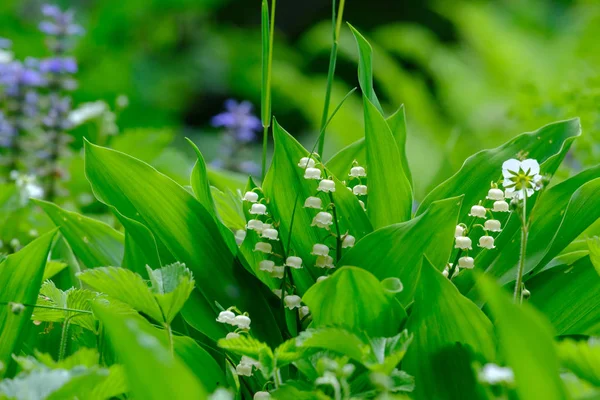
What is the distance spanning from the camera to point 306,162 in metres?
0.74

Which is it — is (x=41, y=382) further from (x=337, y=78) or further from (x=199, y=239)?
(x=337, y=78)

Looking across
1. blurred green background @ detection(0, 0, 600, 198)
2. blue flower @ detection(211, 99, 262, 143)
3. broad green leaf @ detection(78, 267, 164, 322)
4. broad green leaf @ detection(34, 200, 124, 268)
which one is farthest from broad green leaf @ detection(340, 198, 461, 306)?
blurred green background @ detection(0, 0, 600, 198)

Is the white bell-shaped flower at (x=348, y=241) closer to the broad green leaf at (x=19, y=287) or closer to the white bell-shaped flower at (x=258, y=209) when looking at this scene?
the white bell-shaped flower at (x=258, y=209)

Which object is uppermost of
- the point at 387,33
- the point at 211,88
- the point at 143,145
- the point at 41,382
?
the point at 387,33

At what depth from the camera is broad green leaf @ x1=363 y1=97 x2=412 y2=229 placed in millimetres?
753

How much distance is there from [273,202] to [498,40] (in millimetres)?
3860

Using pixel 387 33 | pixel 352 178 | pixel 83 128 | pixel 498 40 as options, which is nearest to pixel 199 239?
pixel 352 178

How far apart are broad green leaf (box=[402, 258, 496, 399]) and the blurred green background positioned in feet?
4.54

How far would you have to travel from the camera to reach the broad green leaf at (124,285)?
1.91ft

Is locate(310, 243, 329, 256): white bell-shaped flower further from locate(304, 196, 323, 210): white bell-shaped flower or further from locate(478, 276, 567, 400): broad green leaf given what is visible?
locate(478, 276, 567, 400): broad green leaf

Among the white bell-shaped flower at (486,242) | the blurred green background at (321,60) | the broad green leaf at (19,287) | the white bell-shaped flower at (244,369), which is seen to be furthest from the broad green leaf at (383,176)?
the blurred green background at (321,60)

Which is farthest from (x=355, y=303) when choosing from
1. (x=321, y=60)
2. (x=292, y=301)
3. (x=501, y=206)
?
(x=321, y=60)

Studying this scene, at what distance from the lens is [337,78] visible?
5.95 meters

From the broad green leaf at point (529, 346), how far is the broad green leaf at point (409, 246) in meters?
0.28
